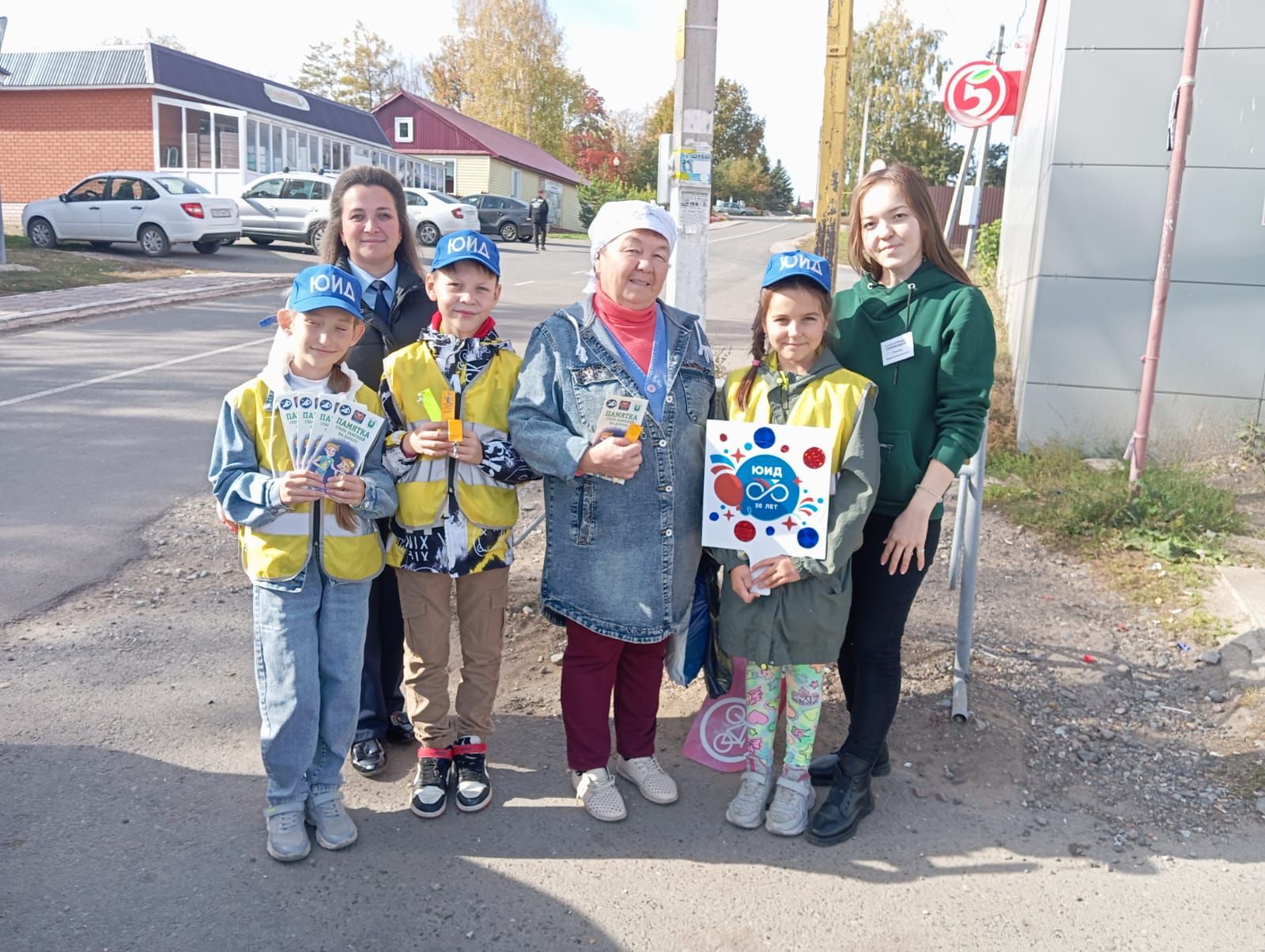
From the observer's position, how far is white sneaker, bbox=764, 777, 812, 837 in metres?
3.14

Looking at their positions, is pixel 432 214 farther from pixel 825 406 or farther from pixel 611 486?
pixel 825 406

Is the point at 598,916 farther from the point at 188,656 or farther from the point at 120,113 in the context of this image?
the point at 120,113

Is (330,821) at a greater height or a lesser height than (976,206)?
lesser

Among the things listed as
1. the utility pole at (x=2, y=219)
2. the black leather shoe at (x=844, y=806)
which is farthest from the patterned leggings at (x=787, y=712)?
the utility pole at (x=2, y=219)

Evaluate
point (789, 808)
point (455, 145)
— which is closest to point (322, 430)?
point (789, 808)

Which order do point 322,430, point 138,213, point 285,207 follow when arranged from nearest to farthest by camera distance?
point 322,430 < point 138,213 < point 285,207

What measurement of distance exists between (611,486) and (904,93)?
49.4 meters

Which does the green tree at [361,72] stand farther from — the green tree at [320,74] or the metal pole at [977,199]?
the metal pole at [977,199]

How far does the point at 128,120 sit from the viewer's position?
2948cm

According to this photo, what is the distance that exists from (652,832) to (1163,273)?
4875 millimetres

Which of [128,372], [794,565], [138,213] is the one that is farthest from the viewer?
[138,213]

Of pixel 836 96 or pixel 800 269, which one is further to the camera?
pixel 836 96

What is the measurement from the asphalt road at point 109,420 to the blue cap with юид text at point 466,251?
9.63 feet

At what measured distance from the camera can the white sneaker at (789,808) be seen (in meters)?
3.14
